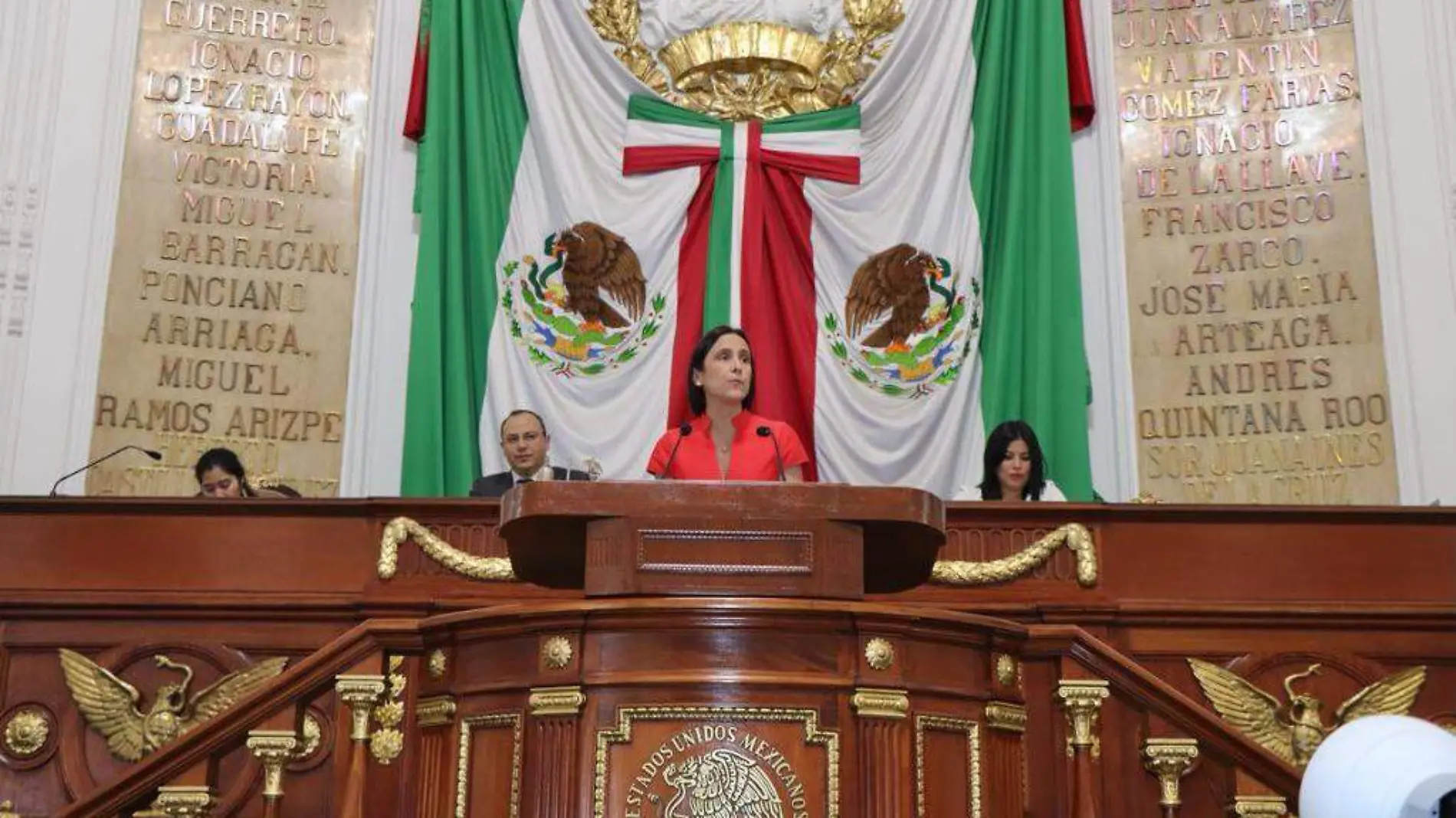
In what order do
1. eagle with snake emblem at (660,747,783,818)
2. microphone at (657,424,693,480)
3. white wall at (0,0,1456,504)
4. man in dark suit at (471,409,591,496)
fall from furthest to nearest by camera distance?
white wall at (0,0,1456,504) → man in dark suit at (471,409,591,496) → microphone at (657,424,693,480) → eagle with snake emblem at (660,747,783,818)

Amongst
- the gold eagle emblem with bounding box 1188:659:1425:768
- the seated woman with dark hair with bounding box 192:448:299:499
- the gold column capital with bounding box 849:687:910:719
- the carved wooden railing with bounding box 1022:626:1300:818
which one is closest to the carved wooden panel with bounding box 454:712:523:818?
the gold column capital with bounding box 849:687:910:719

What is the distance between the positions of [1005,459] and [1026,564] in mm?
890

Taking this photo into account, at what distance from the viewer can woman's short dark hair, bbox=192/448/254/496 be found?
7316 millimetres

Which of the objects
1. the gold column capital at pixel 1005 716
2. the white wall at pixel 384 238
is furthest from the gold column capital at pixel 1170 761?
the white wall at pixel 384 238

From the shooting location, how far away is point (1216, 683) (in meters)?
6.22

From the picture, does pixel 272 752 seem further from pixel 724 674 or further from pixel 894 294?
pixel 894 294

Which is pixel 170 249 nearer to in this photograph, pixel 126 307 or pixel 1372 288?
pixel 126 307

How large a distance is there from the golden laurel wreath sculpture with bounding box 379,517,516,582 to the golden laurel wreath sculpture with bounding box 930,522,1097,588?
1526 mm

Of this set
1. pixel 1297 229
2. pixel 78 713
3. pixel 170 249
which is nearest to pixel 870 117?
pixel 1297 229

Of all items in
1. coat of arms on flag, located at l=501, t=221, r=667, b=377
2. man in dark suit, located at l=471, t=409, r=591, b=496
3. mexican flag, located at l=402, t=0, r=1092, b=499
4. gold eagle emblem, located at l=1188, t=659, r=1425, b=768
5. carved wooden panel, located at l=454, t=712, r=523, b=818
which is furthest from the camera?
coat of arms on flag, located at l=501, t=221, r=667, b=377

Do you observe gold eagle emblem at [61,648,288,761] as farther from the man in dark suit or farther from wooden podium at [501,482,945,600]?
wooden podium at [501,482,945,600]

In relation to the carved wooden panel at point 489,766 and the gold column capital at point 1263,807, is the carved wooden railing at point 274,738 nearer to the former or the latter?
the carved wooden panel at point 489,766

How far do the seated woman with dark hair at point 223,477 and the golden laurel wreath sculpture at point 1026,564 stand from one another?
2.73 metres

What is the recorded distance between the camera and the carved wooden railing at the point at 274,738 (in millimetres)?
4652
